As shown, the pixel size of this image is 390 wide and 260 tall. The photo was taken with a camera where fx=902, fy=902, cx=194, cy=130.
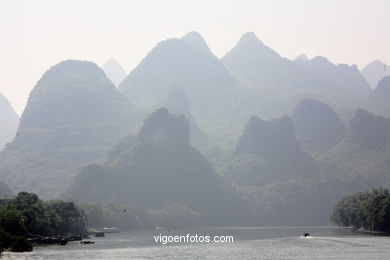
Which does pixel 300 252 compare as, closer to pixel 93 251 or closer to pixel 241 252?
pixel 241 252

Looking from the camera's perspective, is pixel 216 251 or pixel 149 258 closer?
pixel 149 258

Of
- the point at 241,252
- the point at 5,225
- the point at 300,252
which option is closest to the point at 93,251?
the point at 5,225

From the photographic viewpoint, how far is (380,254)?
555ft

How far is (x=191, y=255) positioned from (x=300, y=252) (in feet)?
78.5

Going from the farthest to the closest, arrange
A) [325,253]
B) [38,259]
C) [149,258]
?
[325,253] → [149,258] → [38,259]

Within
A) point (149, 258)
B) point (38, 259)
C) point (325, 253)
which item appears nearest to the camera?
point (38, 259)

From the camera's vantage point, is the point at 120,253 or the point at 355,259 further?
the point at 120,253

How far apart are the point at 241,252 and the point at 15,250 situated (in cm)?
4635

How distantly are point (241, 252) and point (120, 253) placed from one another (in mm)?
24785

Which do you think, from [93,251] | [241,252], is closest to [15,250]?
[93,251]

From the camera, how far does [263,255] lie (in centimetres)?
17550

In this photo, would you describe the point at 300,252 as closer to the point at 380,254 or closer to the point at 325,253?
the point at 325,253

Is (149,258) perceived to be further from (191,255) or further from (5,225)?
(5,225)

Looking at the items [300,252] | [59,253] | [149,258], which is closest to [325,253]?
[300,252]
